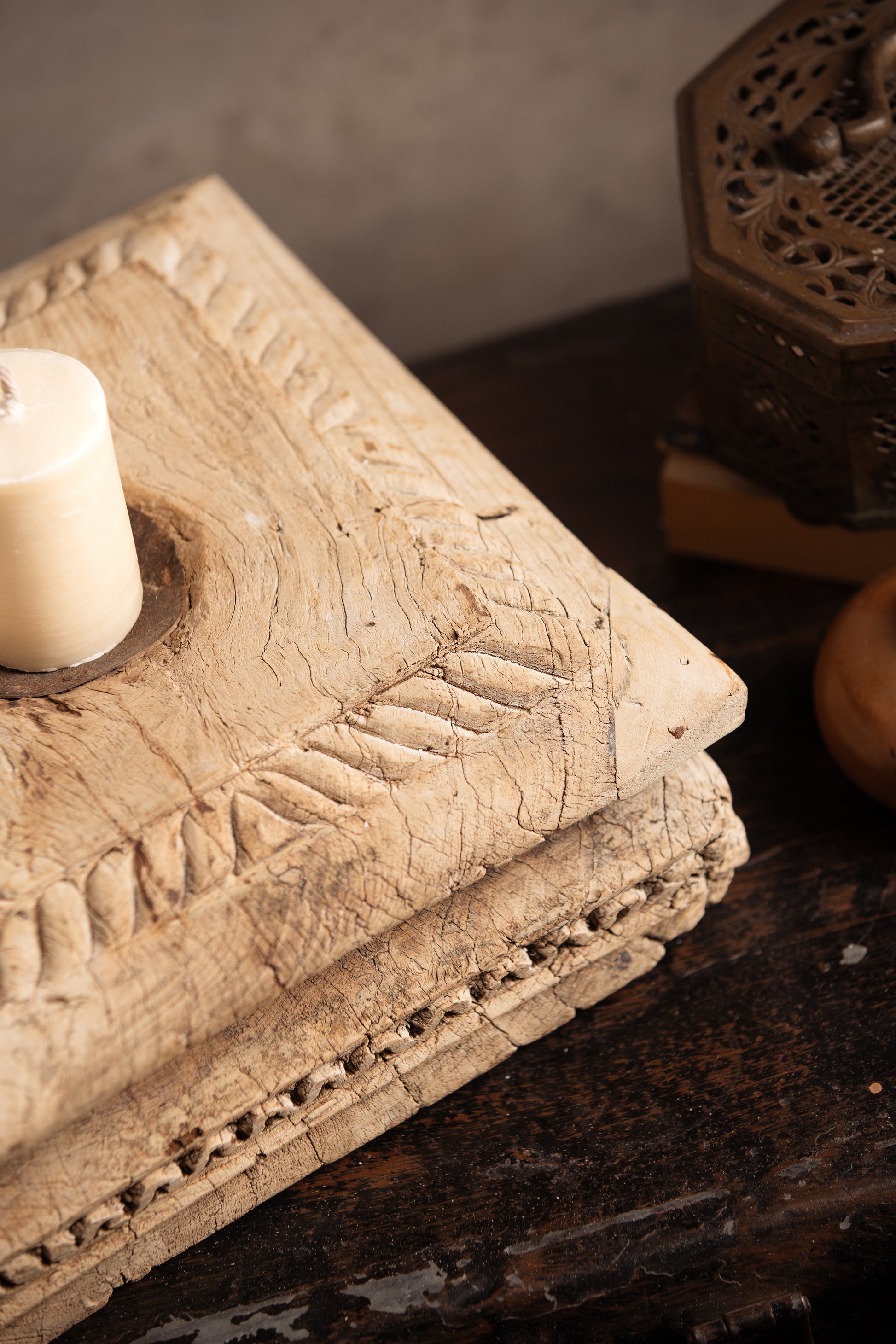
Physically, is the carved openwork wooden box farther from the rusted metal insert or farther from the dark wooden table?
the rusted metal insert

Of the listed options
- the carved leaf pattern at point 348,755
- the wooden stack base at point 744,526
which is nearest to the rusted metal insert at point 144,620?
the carved leaf pattern at point 348,755

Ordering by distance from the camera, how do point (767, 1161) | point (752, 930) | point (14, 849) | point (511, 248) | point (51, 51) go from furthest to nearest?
point (511, 248), point (51, 51), point (752, 930), point (767, 1161), point (14, 849)

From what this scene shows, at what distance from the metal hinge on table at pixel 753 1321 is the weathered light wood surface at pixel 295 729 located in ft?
0.92

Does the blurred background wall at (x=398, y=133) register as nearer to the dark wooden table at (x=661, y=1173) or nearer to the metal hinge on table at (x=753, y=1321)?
the dark wooden table at (x=661, y=1173)

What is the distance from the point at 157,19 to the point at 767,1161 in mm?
1066

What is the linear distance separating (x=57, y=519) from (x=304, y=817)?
0.61ft

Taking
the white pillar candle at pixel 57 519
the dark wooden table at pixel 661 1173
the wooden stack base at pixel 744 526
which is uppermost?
the white pillar candle at pixel 57 519

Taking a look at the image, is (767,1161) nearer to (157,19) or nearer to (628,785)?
(628,785)

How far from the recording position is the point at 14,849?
540 mm

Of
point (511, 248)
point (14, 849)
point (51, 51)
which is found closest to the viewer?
point (14, 849)

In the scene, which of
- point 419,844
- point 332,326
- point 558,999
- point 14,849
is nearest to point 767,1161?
point 558,999

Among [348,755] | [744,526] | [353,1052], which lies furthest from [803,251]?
[353,1052]

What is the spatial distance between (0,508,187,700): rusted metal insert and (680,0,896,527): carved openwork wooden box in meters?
0.40

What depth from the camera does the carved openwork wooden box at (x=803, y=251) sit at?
710mm
